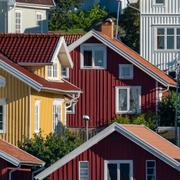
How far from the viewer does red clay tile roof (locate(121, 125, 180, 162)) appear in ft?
183

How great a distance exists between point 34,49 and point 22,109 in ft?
11.3

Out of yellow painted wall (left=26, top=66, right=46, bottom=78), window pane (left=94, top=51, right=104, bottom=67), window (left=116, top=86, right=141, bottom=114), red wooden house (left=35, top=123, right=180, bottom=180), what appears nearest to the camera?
red wooden house (left=35, top=123, right=180, bottom=180)

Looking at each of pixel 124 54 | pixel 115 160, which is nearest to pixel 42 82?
pixel 115 160

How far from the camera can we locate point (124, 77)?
237 feet

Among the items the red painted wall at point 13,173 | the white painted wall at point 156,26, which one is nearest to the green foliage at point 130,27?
the white painted wall at point 156,26

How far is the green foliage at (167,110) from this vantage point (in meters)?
71.1

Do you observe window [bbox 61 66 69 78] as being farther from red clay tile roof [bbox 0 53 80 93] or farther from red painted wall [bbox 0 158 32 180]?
red painted wall [bbox 0 158 32 180]

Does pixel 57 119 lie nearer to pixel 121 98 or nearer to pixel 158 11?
pixel 121 98

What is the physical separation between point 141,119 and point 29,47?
Answer: 718cm

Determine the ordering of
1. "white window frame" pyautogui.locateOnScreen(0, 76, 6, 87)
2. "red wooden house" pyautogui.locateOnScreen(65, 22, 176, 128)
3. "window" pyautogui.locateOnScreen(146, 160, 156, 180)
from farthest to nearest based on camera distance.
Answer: "red wooden house" pyautogui.locateOnScreen(65, 22, 176, 128), "white window frame" pyautogui.locateOnScreen(0, 76, 6, 87), "window" pyautogui.locateOnScreen(146, 160, 156, 180)

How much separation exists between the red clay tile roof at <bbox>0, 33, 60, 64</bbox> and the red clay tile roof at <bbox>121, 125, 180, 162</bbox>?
584 centimetres

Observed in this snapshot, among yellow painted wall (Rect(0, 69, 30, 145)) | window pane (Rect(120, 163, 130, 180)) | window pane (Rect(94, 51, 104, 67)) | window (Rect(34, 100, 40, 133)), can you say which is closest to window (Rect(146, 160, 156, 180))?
window pane (Rect(120, 163, 130, 180))

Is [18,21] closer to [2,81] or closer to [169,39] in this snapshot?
[169,39]

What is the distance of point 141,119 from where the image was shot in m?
68.9
